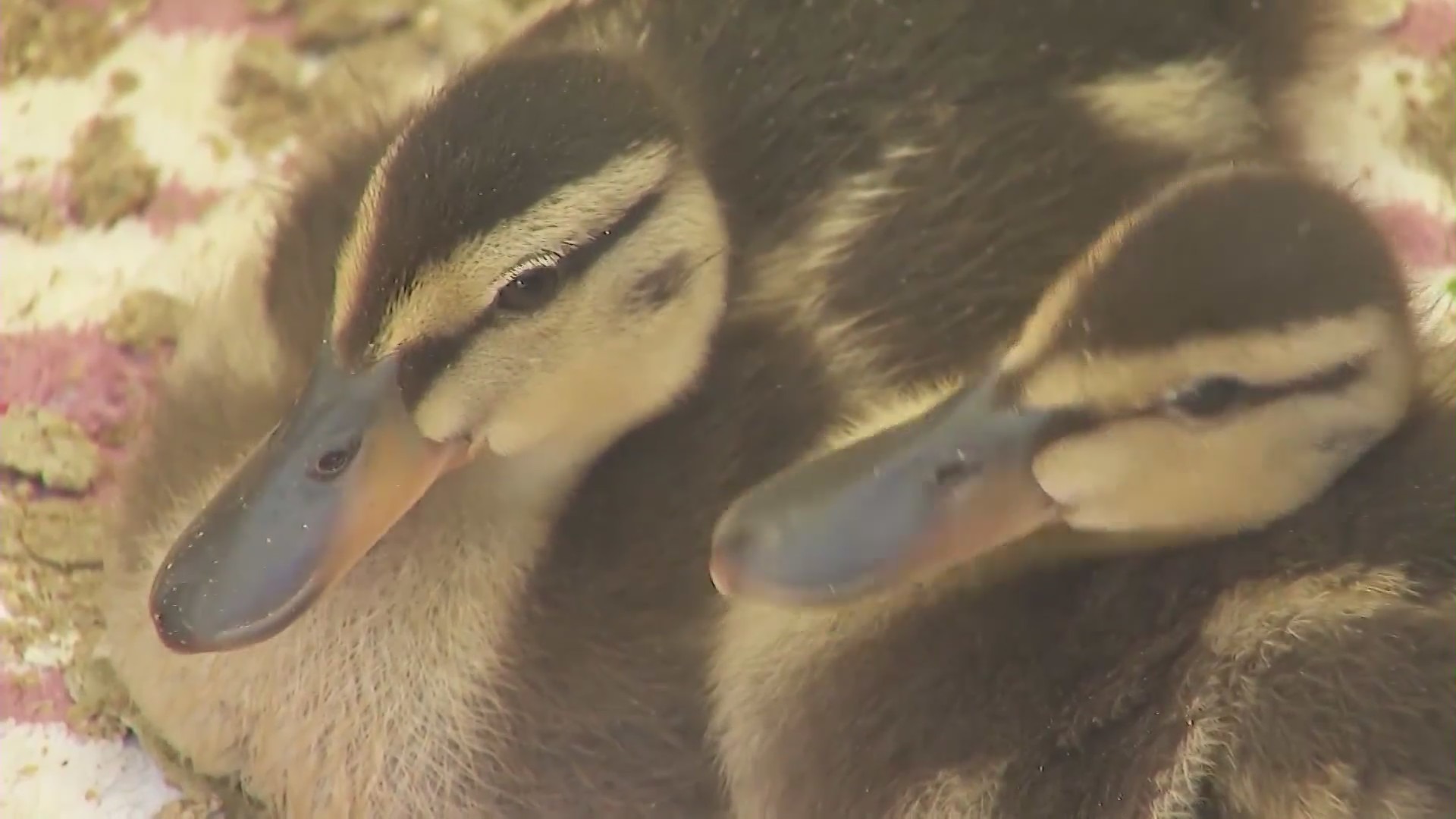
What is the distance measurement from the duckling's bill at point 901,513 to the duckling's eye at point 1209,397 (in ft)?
0.21

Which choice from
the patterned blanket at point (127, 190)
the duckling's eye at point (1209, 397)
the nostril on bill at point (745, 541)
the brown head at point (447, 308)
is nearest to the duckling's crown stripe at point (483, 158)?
the brown head at point (447, 308)

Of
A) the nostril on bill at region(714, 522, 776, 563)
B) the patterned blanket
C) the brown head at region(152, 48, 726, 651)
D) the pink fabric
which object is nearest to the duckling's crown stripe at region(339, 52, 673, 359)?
the brown head at region(152, 48, 726, 651)

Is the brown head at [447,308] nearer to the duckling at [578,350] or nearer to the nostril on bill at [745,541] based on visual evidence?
the duckling at [578,350]

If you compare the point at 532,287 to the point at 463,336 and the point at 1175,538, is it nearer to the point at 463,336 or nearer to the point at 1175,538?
the point at 463,336

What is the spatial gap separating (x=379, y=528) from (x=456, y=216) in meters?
0.19

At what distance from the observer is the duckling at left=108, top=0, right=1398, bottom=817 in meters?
0.92

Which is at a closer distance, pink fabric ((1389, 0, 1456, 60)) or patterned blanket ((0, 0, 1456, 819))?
patterned blanket ((0, 0, 1456, 819))

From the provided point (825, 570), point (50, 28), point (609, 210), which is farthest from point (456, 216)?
point (50, 28)

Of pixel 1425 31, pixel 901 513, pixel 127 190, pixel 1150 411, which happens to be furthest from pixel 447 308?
pixel 1425 31

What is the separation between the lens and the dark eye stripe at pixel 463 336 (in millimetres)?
915

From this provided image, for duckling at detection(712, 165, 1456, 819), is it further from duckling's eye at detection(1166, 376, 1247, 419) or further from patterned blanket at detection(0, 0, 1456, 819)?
patterned blanket at detection(0, 0, 1456, 819)

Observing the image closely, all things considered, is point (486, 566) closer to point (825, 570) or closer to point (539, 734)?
point (539, 734)

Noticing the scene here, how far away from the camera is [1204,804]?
87cm

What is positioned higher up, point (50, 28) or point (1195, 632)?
point (50, 28)
